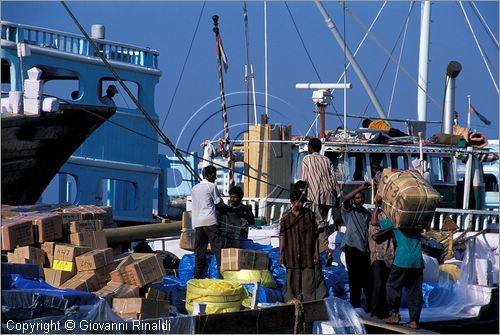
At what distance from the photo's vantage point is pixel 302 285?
11.6 metres

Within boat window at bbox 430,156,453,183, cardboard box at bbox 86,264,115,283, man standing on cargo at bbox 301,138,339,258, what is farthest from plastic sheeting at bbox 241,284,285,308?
boat window at bbox 430,156,453,183

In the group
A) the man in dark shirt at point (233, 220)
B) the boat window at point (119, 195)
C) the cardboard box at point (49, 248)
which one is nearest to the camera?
the cardboard box at point (49, 248)

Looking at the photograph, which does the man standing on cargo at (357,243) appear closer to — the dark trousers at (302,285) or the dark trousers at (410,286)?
the dark trousers at (302,285)

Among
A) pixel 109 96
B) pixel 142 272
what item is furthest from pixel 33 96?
pixel 142 272

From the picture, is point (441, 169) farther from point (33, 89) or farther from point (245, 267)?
point (245, 267)

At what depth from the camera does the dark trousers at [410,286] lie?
11188 mm

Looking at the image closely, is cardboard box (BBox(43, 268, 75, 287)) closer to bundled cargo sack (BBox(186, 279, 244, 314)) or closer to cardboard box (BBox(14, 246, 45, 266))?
cardboard box (BBox(14, 246, 45, 266))

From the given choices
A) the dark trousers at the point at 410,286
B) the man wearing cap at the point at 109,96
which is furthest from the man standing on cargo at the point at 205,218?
the man wearing cap at the point at 109,96

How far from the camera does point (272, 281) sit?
503 inches

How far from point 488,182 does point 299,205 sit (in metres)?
20.4

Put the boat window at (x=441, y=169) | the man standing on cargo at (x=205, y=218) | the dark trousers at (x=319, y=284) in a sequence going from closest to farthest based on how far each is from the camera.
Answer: the dark trousers at (x=319, y=284), the man standing on cargo at (x=205, y=218), the boat window at (x=441, y=169)

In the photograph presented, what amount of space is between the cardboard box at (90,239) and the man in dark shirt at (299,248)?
215 centimetres

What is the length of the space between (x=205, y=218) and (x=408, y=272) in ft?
8.69

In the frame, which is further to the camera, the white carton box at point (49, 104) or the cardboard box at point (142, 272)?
the white carton box at point (49, 104)
